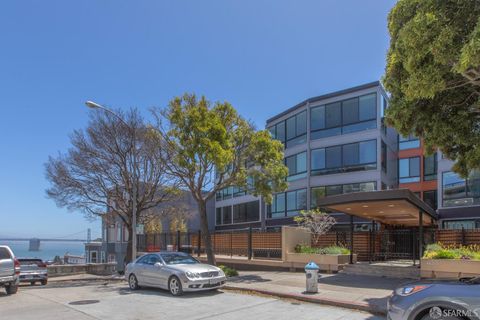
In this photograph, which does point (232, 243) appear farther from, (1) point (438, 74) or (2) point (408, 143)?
(1) point (438, 74)

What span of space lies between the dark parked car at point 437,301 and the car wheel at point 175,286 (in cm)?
770

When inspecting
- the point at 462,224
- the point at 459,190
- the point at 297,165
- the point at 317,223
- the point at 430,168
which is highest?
the point at 297,165

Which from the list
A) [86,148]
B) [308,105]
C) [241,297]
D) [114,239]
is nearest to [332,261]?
[241,297]

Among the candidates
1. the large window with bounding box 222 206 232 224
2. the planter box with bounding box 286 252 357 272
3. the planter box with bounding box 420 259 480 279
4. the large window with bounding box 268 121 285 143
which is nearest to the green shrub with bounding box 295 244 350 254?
the planter box with bounding box 286 252 357 272

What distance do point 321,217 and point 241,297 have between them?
33.1ft

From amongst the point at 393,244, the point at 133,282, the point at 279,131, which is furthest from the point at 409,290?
the point at 279,131

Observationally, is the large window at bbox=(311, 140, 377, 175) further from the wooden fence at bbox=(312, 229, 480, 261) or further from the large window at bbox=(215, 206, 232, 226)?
the large window at bbox=(215, 206, 232, 226)

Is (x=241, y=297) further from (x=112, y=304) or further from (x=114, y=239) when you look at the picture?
(x=114, y=239)

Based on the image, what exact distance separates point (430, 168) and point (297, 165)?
30.9 ft

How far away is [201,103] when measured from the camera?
1920 cm

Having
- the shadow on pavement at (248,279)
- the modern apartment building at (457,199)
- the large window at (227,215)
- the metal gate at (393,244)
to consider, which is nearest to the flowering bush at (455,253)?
the metal gate at (393,244)

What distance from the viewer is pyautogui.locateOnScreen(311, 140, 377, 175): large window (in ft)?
101

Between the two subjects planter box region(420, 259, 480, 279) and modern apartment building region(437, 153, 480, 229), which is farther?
modern apartment building region(437, 153, 480, 229)

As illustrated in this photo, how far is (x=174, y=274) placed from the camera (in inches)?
543
